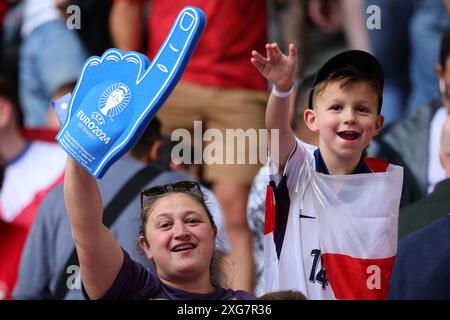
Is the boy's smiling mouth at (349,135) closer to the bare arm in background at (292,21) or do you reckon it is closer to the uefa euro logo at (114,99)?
the uefa euro logo at (114,99)

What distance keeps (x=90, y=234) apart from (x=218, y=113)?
3.47 feet

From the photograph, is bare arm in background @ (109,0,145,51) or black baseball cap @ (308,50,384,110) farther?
bare arm in background @ (109,0,145,51)

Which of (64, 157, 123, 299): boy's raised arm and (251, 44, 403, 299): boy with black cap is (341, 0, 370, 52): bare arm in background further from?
(64, 157, 123, 299): boy's raised arm

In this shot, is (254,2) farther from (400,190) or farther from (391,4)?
(400,190)

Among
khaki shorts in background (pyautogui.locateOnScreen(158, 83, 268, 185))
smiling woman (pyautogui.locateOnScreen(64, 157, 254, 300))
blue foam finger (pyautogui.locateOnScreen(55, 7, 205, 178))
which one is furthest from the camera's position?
khaki shorts in background (pyautogui.locateOnScreen(158, 83, 268, 185))

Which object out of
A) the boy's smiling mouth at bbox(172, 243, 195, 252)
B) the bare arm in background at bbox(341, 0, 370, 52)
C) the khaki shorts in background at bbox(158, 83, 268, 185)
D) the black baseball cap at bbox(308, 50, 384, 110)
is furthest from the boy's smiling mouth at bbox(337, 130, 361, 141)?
the bare arm in background at bbox(341, 0, 370, 52)

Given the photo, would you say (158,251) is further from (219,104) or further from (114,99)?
(219,104)

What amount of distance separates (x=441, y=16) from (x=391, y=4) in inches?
8.7

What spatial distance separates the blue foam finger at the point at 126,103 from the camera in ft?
8.47

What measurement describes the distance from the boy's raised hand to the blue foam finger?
0.23 meters

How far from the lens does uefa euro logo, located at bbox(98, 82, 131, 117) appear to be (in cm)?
261

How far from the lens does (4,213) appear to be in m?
4.26

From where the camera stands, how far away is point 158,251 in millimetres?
2826

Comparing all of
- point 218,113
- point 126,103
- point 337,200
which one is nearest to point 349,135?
point 337,200
